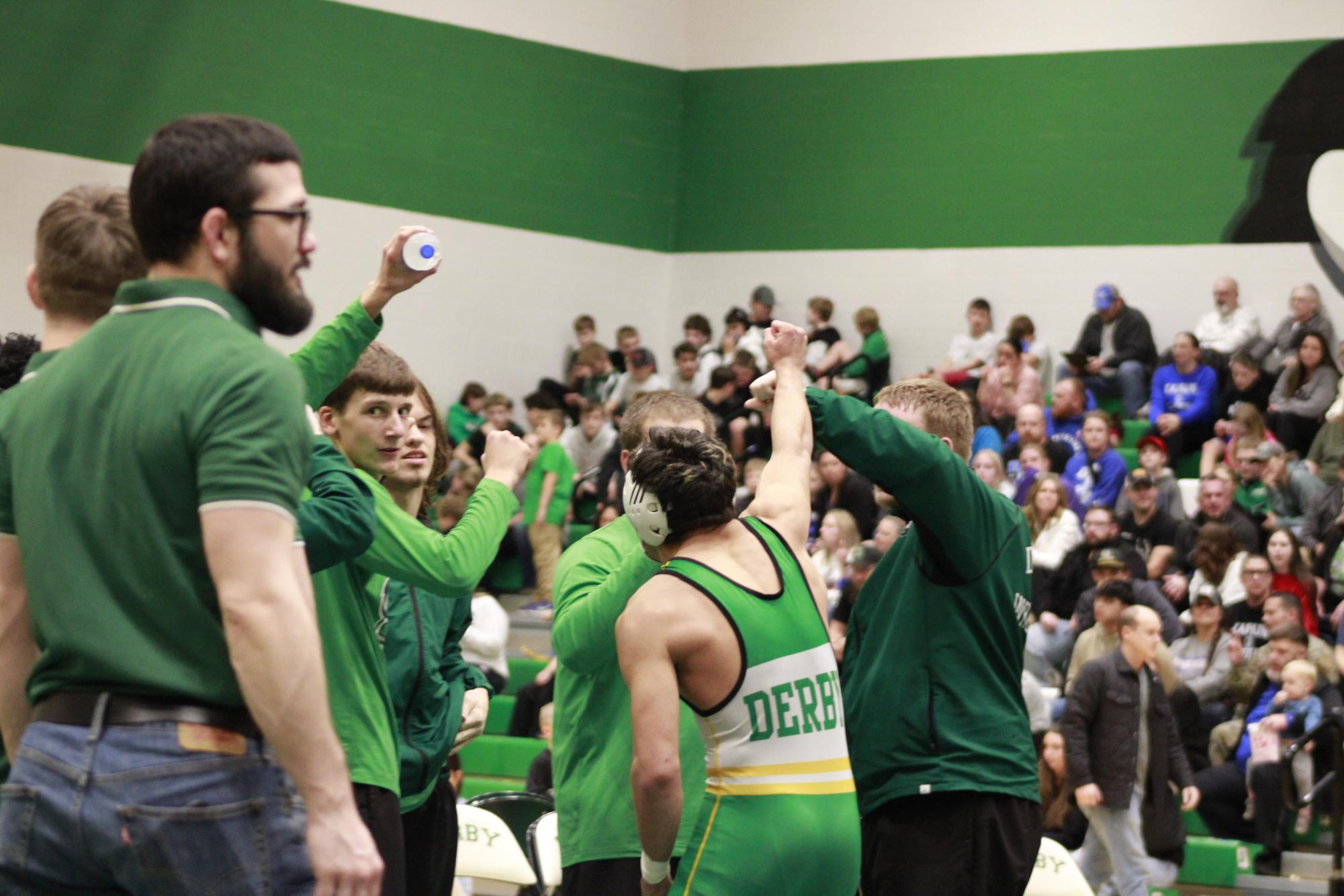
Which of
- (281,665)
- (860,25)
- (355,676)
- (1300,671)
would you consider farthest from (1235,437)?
(281,665)

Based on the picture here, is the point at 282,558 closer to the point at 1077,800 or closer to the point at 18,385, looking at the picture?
the point at 18,385

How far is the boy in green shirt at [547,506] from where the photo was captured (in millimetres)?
14016

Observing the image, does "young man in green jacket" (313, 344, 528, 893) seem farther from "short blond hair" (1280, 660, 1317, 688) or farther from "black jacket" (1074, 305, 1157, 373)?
"black jacket" (1074, 305, 1157, 373)

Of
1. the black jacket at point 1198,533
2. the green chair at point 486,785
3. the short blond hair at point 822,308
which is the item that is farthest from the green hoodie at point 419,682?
the short blond hair at point 822,308

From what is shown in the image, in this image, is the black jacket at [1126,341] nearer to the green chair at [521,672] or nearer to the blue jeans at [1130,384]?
the blue jeans at [1130,384]

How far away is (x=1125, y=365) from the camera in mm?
14469

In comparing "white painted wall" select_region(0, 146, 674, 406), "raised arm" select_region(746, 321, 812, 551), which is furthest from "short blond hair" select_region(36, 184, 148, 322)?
"white painted wall" select_region(0, 146, 674, 406)

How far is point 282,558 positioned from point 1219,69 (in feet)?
48.1

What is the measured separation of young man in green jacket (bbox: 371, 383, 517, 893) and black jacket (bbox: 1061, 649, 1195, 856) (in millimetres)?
4727

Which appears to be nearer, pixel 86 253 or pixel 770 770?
pixel 86 253

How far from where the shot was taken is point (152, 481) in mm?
2055

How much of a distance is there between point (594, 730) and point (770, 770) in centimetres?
68

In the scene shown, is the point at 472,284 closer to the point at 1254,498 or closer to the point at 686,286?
the point at 686,286

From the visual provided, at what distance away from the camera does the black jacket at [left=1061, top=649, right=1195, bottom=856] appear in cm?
780
